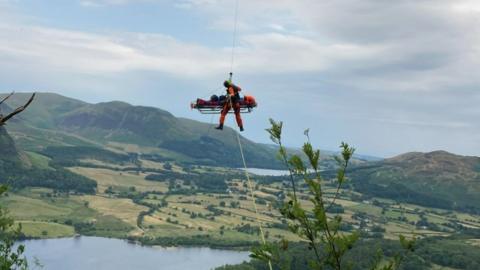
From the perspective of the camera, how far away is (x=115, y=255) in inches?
6476

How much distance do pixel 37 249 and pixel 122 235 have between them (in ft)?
116

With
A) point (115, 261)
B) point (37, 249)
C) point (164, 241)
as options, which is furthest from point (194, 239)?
point (37, 249)

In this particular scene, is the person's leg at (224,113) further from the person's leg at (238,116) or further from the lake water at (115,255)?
the lake water at (115,255)

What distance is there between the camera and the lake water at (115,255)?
15188cm

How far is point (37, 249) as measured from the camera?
166 metres

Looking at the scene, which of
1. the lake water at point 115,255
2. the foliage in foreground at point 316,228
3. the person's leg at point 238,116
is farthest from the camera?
the lake water at point 115,255

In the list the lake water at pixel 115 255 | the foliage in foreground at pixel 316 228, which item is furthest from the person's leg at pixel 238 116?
the lake water at pixel 115 255

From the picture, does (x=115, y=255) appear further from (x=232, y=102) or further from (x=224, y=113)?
(x=232, y=102)

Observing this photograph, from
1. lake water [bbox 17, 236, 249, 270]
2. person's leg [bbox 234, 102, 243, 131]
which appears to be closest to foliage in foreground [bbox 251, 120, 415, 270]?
person's leg [bbox 234, 102, 243, 131]

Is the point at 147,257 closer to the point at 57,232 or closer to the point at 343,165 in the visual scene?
the point at 57,232

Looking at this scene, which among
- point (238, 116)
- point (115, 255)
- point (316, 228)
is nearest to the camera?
point (316, 228)

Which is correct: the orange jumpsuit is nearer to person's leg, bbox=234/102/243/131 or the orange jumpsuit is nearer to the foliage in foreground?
person's leg, bbox=234/102/243/131

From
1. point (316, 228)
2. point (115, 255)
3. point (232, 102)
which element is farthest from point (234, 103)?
point (115, 255)

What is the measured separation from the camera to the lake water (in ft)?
498
